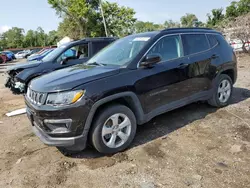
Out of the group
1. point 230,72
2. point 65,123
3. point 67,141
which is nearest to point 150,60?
point 65,123

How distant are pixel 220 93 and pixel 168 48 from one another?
1.86 m

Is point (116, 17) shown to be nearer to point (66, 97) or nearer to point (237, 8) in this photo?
point (237, 8)

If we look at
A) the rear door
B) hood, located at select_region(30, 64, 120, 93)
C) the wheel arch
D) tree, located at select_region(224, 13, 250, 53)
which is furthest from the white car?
hood, located at select_region(30, 64, 120, 93)

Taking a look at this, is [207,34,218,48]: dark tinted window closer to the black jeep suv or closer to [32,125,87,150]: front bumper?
the black jeep suv

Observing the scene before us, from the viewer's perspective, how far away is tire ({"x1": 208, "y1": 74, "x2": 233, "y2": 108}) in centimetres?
508

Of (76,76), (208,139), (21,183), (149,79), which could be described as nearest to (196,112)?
(208,139)

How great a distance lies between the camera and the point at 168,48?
4.24 meters

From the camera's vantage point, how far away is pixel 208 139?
12.9 ft

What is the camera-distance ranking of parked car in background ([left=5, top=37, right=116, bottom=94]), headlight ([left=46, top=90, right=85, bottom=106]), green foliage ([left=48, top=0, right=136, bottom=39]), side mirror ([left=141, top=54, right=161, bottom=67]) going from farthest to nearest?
green foliage ([left=48, top=0, right=136, bottom=39]) → parked car in background ([left=5, top=37, right=116, bottom=94]) → side mirror ([left=141, top=54, right=161, bottom=67]) → headlight ([left=46, top=90, right=85, bottom=106])

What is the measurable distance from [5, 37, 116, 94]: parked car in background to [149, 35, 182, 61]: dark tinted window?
3.73 metres

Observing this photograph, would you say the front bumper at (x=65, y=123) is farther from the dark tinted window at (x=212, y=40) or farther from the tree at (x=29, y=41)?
the tree at (x=29, y=41)

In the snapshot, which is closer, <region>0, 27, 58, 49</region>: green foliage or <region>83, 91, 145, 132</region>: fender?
<region>83, 91, 145, 132</region>: fender

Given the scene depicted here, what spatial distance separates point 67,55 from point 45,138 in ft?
15.3

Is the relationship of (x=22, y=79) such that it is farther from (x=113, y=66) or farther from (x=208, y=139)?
(x=208, y=139)
